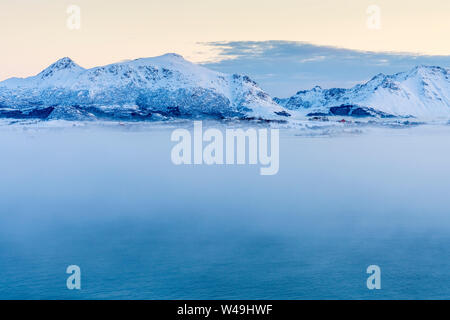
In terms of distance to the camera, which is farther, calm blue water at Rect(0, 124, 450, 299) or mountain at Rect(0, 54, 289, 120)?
mountain at Rect(0, 54, 289, 120)

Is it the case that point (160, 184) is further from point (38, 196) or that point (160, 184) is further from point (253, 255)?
point (253, 255)

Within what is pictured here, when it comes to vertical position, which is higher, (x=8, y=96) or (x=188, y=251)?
(x=8, y=96)

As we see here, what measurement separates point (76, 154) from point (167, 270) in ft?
169

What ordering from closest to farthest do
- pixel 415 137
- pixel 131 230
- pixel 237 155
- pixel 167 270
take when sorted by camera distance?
pixel 167 270
pixel 131 230
pixel 237 155
pixel 415 137

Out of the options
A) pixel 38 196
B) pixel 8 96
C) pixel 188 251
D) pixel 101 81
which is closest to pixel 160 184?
pixel 38 196

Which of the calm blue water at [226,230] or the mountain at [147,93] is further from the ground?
the mountain at [147,93]

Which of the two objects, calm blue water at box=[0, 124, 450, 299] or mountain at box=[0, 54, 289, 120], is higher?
mountain at box=[0, 54, 289, 120]

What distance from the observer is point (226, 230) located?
3162 cm

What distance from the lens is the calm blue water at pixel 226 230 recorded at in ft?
74.7

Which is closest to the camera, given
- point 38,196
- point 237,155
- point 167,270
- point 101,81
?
point 167,270

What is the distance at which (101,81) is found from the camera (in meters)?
187

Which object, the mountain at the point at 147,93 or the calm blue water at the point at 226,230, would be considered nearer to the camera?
the calm blue water at the point at 226,230

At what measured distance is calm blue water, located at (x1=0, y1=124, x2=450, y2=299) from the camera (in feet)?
74.7

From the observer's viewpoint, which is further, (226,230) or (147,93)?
(147,93)
